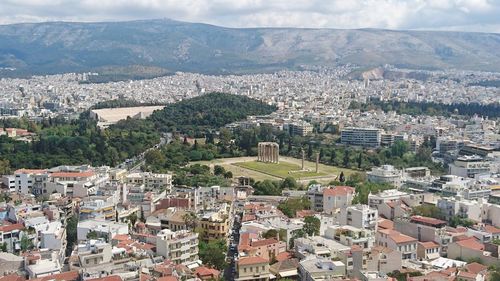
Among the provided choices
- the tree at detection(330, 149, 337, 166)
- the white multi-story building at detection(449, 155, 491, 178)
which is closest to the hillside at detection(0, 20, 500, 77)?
the tree at detection(330, 149, 337, 166)

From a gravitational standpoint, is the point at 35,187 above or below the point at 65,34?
below

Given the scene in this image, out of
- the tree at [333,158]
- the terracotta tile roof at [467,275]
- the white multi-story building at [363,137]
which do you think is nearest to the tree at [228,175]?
the tree at [333,158]

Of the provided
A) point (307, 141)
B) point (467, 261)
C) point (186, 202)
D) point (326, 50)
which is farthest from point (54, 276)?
point (326, 50)

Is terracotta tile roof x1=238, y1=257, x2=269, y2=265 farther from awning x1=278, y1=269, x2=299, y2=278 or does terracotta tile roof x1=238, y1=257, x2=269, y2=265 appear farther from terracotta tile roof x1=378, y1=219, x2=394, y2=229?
terracotta tile roof x1=378, y1=219, x2=394, y2=229

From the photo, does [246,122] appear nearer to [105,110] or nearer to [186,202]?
[105,110]

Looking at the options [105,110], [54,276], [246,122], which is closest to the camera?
[54,276]

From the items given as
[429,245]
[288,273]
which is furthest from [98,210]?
[429,245]

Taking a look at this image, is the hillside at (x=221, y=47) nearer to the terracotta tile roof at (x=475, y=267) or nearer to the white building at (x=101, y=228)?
the white building at (x=101, y=228)
